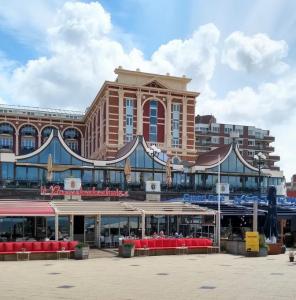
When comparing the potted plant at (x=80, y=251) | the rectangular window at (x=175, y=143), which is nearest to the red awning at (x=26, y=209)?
the potted plant at (x=80, y=251)

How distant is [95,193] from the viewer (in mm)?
45812

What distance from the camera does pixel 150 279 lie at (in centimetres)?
2095

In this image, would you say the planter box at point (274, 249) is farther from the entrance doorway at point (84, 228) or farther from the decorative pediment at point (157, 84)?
the decorative pediment at point (157, 84)

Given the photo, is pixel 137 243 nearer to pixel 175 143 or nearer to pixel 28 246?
pixel 28 246

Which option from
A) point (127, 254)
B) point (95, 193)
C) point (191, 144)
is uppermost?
point (191, 144)

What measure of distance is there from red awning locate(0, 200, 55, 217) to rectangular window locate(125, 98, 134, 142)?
48.0 meters

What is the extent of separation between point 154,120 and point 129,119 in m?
4.37

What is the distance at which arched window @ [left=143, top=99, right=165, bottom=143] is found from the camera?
87625mm

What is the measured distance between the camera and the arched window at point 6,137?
105m

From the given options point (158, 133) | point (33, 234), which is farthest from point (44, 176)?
point (158, 133)

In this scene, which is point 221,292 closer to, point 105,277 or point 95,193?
point 105,277

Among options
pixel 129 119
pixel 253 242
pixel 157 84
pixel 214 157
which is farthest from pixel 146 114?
pixel 253 242

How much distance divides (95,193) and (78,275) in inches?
924

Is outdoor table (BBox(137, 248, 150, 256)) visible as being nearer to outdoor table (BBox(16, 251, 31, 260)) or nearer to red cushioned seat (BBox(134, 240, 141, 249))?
red cushioned seat (BBox(134, 240, 141, 249))
